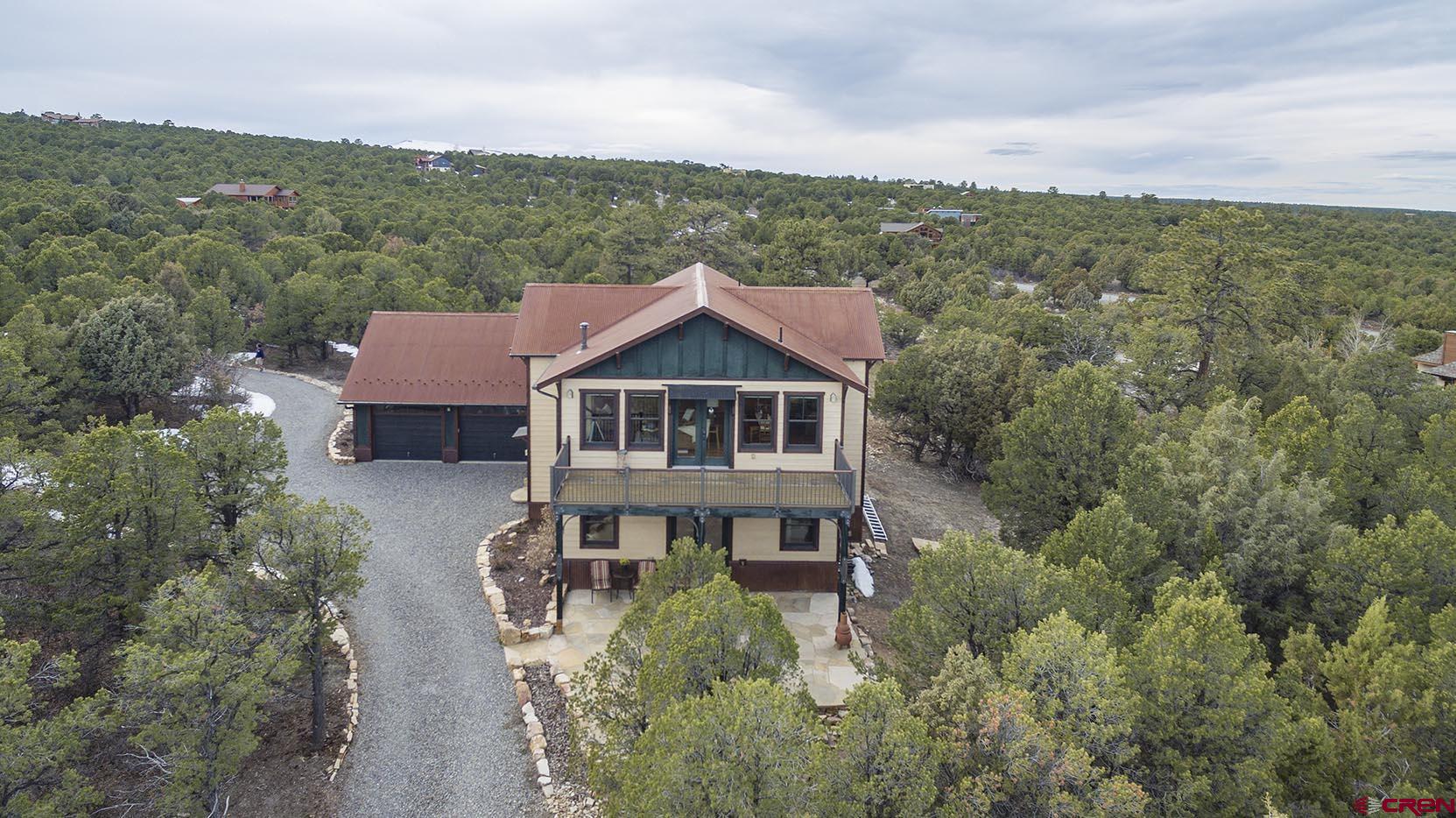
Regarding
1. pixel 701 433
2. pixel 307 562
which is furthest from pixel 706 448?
pixel 307 562

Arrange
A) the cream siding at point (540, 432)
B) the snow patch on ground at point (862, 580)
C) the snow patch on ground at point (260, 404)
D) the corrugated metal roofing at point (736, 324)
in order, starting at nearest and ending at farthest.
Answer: the corrugated metal roofing at point (736, 324)
the snow patch on ground at point (862, 580)
the cream siding at point (540, 432)
the snow patch on ground at point (260, 404)

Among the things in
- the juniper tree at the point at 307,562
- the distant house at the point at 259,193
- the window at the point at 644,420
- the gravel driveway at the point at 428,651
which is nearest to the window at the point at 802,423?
the window at the point at 644,420

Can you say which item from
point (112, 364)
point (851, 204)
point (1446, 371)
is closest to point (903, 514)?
point (112, 364)

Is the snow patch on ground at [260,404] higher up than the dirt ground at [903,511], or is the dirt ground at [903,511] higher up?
the snow patch on ground at [260,404]

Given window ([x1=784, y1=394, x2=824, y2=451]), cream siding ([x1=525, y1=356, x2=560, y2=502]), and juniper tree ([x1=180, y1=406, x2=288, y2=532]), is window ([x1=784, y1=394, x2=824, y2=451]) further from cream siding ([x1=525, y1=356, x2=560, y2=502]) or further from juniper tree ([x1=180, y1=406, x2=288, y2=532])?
juniper tree ([x1=180, y1=406, x2=288, y2=532])

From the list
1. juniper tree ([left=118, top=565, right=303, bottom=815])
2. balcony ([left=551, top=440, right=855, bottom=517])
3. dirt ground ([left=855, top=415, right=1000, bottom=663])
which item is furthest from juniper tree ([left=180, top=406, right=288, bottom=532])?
dirt ground ([left=855, top=415, right=1000, bottom=663])

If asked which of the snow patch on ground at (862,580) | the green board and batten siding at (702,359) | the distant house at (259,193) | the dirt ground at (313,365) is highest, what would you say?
the distant house at (259,193)

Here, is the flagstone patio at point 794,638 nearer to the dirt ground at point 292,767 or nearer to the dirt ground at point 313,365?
the dirt ground at point 292,767

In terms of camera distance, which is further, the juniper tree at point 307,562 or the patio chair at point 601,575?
the patio chair at point 601,575
